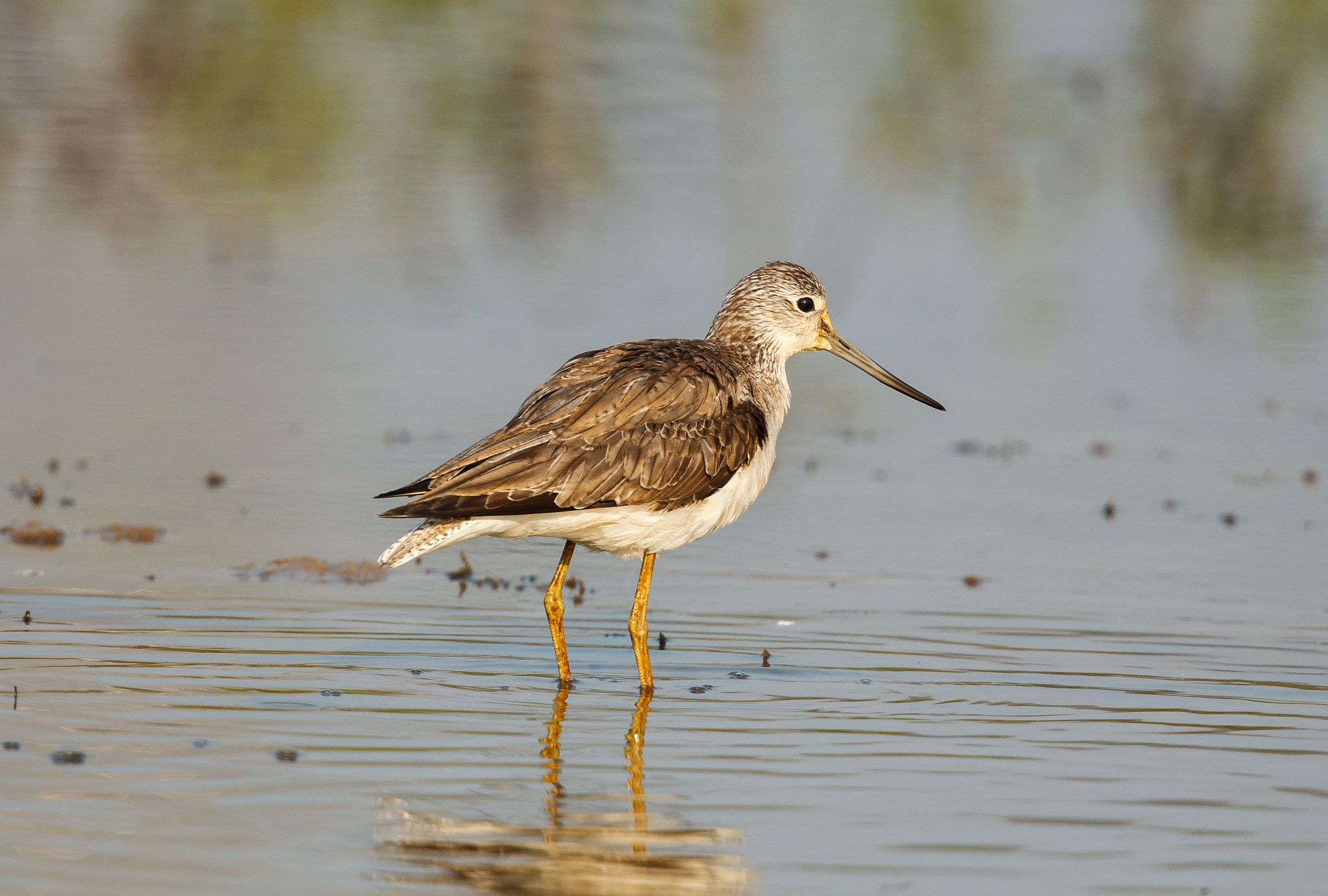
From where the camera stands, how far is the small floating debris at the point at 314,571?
28.9 ft

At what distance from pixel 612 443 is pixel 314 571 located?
1.94 meters

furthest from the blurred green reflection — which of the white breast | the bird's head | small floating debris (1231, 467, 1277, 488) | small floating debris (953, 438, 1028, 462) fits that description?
the white breast

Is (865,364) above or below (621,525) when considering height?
above

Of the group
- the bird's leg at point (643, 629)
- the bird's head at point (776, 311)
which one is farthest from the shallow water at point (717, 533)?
the bird's head at point (776, 311)

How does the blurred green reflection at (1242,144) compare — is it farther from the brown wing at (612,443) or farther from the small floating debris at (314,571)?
the small floating debris at (314,571)

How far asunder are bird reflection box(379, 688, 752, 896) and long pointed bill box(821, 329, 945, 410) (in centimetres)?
401

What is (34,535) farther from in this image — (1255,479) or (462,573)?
(1255,479)

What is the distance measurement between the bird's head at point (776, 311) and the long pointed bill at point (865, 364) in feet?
0.38

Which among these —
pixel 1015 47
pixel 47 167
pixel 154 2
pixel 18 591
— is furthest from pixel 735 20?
pixel 18 591

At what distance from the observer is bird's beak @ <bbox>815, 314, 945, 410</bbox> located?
9.46m

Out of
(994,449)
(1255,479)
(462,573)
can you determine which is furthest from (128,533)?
(1255,479)

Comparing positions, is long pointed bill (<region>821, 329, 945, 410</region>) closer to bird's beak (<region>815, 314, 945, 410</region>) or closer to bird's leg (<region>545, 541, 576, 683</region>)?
bird's beak (<region>815, 314, 945, 410</region>)

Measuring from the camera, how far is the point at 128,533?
9.30m

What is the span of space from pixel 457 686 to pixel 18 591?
218 centimetres
